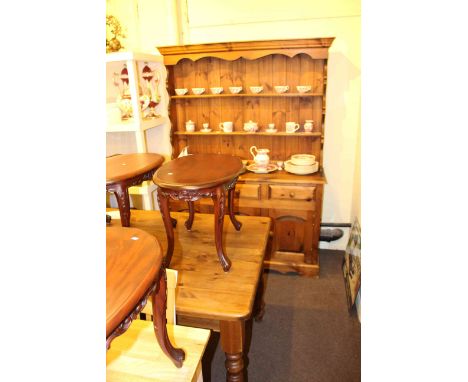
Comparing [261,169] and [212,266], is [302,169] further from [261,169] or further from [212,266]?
[212,266]

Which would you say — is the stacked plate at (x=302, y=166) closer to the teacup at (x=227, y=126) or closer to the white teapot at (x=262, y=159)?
the white teapot at (x=262, y=159)

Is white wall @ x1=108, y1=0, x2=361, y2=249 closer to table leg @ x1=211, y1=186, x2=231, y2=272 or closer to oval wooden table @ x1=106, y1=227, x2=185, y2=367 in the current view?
table leg @ x1=211, y1=186, x2=231, y2=272

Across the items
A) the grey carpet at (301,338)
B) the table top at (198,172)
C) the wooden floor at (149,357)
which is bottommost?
the grey carpet at (301,338)

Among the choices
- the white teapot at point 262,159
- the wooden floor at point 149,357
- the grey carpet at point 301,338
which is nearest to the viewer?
the wooden floor at point 149,357

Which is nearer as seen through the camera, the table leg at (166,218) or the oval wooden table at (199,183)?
the oval wooden table at (199,183)

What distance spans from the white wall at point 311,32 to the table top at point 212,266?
44.7 inches

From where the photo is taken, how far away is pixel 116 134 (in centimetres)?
320

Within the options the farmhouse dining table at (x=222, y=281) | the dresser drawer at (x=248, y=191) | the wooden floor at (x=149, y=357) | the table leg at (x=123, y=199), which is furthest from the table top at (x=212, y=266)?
the dresser drawer at (x=248, y=191)

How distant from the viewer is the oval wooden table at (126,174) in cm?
163

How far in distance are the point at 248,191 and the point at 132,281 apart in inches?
73.9

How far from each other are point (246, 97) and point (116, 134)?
4.62ft

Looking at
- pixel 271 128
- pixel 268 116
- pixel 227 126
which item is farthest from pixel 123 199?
pixel 268 116

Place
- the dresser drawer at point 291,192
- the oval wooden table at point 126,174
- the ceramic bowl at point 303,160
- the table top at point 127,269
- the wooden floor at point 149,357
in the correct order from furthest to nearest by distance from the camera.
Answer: the ceramic bowl at point 303,160 → the dresser drawer at point 291,192 → the oval wooden table at point 126,174 → the wooden floor at point 149,357 → the table top at point 127,269
